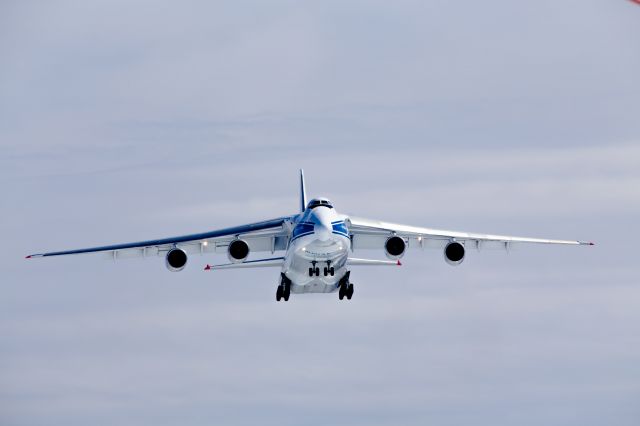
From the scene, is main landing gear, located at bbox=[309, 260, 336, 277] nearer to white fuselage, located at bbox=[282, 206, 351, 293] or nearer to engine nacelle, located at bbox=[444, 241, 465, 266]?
white fuselage, located at bbox=[282, 206, 351, 293]

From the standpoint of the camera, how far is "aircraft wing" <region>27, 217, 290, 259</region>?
5597 cm

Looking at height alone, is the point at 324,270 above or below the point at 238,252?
below

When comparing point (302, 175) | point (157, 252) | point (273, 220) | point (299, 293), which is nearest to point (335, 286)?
point (299, 293)

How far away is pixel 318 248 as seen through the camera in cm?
4828

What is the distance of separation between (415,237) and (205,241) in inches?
386

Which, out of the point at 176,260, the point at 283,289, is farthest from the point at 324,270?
the point at 176,260

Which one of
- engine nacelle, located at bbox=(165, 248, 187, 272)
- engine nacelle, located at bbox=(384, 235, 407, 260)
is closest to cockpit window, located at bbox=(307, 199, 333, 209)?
engine nacelle, located at bbox=(384, 235, 407, 260)

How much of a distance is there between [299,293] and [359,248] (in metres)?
8.50

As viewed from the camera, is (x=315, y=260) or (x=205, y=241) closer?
(x=315, y=260)

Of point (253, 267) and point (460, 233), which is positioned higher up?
point (460, 233)

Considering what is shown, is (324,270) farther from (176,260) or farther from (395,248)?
(176,260)

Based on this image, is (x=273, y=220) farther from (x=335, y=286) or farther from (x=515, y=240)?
(x=515, y=240)

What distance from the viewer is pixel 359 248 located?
A: 60812 mm

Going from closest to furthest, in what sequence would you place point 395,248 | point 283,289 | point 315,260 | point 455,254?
point 315,260 → point 283,289 → point 395,248 → point 455,254
